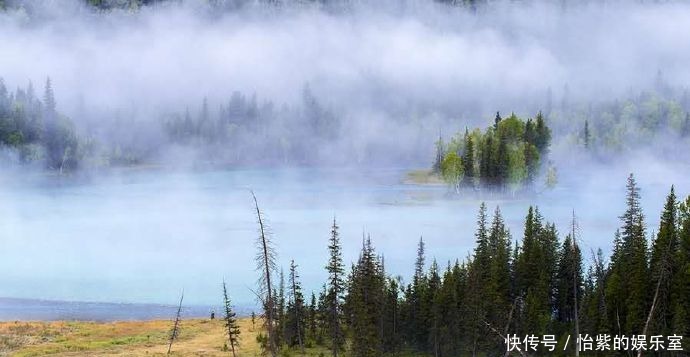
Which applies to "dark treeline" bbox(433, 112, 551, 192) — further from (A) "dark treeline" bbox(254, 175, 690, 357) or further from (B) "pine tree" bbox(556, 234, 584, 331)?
(B) "pine tree" bbox(556, 234, 584, 331)

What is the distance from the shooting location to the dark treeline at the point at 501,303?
61.8 metres

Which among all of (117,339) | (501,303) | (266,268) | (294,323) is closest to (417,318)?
(501,303)

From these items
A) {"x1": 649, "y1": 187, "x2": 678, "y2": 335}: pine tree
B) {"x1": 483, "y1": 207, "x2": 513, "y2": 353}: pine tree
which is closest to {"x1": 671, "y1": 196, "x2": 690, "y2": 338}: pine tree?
{"x1": 649, "y1": 187, "x2": 678, "y2": 335}: pine tree

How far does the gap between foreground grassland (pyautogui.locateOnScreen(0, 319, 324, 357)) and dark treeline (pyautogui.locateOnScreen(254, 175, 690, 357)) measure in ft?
20.7

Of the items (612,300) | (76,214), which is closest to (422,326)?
→ (612,300)

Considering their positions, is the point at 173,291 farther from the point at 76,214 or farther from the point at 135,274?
the point at 76,214

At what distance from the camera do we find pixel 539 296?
71562mm

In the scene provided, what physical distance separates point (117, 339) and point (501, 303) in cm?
4036

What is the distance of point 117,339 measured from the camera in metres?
81.2

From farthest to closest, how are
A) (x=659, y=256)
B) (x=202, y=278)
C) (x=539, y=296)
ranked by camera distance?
(x=202, y=278) < (x=539, y=296) < (x=659, y=256)

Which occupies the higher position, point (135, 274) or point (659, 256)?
point (659, 256)

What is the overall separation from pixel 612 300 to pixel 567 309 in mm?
11229

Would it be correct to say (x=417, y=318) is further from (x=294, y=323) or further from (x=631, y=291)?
(x=631, y=291)

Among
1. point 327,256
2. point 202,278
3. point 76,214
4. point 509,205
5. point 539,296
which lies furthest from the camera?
point 76,214
